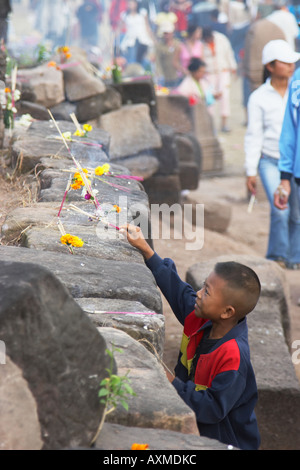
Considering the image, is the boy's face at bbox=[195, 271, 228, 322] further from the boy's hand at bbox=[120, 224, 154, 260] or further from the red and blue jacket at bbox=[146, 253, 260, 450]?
the boy's hand at bbox=[120, 224, 154, 260]

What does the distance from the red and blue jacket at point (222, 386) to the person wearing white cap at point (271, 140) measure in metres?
3.11

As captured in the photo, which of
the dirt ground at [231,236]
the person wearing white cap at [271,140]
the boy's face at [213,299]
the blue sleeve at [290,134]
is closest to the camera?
the boy's face at [213,299]

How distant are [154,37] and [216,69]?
4794 mm

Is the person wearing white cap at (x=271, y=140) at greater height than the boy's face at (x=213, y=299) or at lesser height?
lesser

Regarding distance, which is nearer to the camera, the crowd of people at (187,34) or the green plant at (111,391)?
the green plant at (111,391)

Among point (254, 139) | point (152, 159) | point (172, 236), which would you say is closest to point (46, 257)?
point (254, 139)

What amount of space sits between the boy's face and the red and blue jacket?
0.09 m

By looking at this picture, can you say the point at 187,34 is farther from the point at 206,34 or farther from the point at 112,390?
the point at 112,390

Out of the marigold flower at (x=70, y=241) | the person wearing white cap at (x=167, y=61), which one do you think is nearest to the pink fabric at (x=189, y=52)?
the person wearing white cap at (x=167, y=61)

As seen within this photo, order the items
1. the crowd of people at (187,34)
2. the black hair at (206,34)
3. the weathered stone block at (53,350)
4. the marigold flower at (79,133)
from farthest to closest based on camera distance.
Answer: the black hair at (206,34) < the crowd of people at (187,34) < the marigold flower at (79,133) < the weathered stone block at (53,350)

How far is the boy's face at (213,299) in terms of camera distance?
8.70ft

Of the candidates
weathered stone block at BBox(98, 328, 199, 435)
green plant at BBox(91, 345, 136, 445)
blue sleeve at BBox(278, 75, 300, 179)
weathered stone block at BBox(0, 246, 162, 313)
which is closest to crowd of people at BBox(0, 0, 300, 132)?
blue sleeve at BBox(278, 75, 300, 179)

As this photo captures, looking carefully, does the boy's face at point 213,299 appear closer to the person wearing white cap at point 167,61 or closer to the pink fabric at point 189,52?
the pink fabric at point 189,52

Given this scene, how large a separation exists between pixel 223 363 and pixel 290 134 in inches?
98.8
